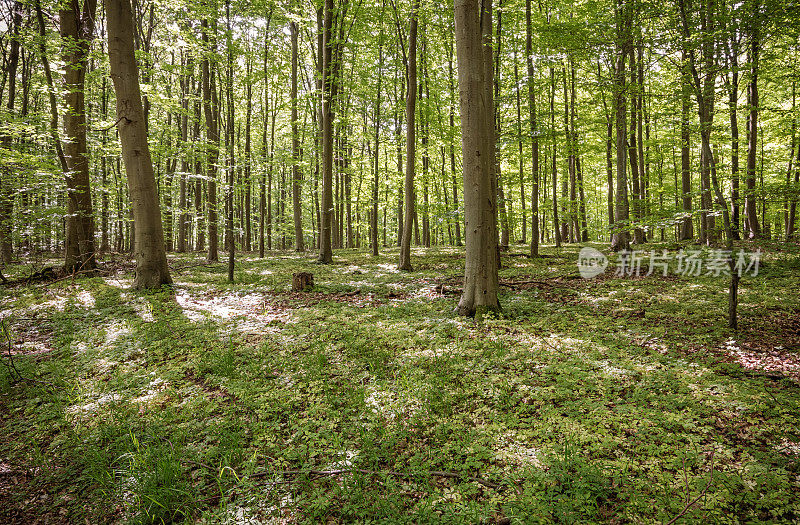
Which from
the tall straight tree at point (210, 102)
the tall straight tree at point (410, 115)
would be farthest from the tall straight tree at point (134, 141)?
the tall straight tree at point (410, 115)

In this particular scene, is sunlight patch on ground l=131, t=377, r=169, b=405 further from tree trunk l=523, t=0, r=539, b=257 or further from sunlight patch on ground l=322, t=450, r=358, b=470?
tree trunk l=523, t=0, r=539, b=257

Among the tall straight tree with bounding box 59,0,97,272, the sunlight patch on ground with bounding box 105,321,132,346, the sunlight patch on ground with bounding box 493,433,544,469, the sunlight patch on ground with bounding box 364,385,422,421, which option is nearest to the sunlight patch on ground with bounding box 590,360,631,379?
the sunlight patch on ground with bounding box 493,433,544,469

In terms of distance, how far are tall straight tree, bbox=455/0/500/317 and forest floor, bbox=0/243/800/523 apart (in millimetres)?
1123

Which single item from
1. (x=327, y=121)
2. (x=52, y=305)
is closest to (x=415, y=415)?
(x=52, y=305)

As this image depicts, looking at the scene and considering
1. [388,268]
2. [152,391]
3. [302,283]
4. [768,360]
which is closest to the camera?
[768,360]

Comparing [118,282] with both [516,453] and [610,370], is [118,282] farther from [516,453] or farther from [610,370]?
[610,370]

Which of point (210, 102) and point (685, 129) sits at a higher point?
point (210, 102)

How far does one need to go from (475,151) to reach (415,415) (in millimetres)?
4617

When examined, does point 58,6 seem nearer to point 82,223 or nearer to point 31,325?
point 82,223

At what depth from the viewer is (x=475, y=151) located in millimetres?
6305

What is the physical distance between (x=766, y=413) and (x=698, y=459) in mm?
1170

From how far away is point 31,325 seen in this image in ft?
24.5

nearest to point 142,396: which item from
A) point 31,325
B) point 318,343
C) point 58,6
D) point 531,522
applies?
point 318,343

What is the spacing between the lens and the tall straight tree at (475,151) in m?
6.25
